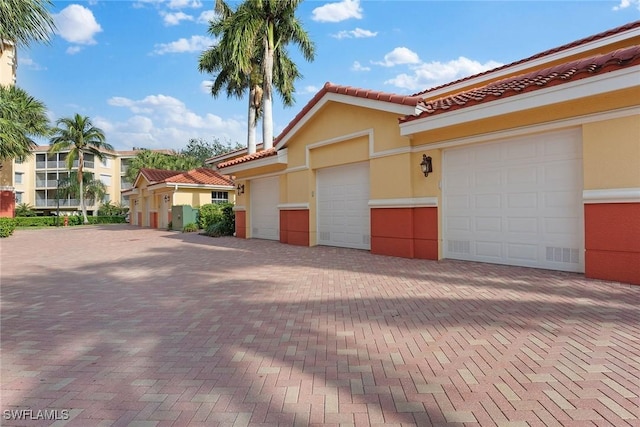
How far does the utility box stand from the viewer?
22.6 meters

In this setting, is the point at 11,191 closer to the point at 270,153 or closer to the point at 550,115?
the point at 270,153

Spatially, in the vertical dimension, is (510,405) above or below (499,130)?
below

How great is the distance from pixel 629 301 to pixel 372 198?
6046 mm

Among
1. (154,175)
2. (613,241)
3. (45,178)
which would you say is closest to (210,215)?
(154,175)

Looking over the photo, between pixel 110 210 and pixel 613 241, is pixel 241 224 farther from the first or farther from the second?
pixel 110 210

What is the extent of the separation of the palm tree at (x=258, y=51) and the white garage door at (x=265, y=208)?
4.08 meters

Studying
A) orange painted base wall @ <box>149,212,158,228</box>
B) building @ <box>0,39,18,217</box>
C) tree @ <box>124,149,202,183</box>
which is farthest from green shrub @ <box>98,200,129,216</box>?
orange painted base wall @ <box>149,212,158,228</box>

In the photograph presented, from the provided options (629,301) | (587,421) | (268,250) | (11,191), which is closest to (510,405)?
(587,421)

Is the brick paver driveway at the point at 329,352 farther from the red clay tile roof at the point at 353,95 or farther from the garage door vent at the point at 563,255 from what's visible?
the red clay tile roof at the point at 353,95

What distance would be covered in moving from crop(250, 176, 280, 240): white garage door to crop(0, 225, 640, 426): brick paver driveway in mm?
7748

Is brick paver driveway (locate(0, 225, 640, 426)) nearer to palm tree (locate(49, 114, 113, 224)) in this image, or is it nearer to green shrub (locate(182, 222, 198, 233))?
green shrub (locate(182, 222, 198, 233))

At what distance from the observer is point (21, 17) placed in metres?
7.96

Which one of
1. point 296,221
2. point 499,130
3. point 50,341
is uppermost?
point 499,130

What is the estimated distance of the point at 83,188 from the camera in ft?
150
